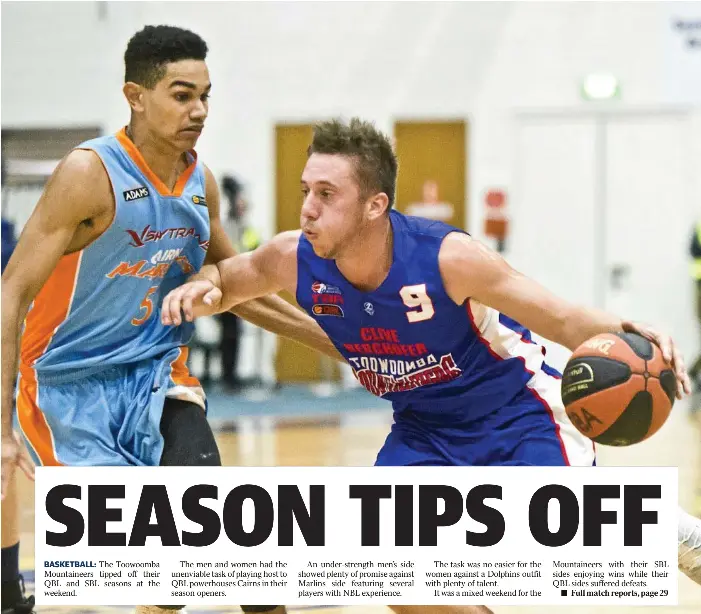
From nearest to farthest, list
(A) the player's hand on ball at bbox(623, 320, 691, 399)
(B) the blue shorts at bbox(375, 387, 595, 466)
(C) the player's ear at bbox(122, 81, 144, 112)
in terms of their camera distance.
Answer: (A) the player's hand on ball at bbox(623, 320, 691, 399) < (B) the blue shorts at bbox(375, 387, 595, 466) < (C) the player's ear at bbox(122, 81, 144, 112)

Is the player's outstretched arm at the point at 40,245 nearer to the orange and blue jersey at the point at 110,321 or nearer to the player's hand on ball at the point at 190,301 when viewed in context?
the orange and blue jersey at the point at 110,321

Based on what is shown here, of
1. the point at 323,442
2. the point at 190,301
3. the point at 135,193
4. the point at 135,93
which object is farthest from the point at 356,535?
the point at 323,442

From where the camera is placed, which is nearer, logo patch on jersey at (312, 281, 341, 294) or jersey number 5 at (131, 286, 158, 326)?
logo patch on jersey at (312, 281, 341, 294)

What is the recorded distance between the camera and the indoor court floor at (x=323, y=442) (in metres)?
3.71

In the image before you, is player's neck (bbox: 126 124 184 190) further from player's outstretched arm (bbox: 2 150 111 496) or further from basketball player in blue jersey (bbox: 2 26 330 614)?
player's outstretched arm (bbox: 2 150 111 496)

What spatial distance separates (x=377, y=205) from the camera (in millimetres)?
2822

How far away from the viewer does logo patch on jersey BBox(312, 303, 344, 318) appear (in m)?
2.88

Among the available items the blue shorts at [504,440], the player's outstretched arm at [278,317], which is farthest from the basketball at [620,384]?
the player's outstretched arm at [278,317]

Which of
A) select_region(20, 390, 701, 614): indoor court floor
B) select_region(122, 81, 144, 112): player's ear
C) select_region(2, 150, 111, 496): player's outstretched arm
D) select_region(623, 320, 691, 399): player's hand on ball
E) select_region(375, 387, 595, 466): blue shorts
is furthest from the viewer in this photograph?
select_region(20, 390, 701, 614): indoor court floor

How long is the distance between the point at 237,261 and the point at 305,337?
421 millimetres

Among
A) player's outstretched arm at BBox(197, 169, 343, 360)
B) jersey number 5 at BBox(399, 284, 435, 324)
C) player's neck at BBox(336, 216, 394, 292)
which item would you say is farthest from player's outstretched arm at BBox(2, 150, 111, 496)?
jersey number 5 at BBox(399, 284, 435, 324)

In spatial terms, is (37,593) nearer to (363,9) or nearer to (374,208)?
(374,208)

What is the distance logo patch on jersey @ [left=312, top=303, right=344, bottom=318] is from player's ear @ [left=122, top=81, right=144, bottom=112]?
843mm

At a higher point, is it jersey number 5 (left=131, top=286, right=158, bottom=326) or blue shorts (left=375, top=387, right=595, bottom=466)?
jersey number 5 (left=131, top=286, right=158, bottom=326)
